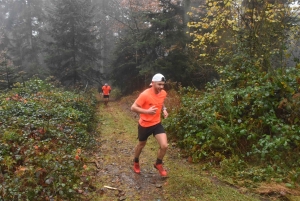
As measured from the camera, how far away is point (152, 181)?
561cm

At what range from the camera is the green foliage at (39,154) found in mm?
4285

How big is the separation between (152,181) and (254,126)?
299 cm

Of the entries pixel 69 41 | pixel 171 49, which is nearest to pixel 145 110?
pixel 171 49

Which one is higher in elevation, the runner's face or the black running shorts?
the runner's face

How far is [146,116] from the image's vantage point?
18.2 feet

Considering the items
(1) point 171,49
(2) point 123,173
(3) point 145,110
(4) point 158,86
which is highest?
(1) point 171,49

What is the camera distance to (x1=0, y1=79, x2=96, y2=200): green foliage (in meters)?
4.29

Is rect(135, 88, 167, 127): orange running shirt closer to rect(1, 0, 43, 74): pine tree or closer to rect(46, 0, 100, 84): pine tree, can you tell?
rect(46, 0, 100, 84): pine tree

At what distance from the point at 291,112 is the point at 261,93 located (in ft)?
2.98

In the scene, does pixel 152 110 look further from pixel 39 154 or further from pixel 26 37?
pixel 26 37

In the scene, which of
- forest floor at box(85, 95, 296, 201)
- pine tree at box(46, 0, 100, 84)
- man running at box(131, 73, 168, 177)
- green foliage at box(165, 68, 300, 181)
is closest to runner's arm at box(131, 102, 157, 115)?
man running at box(131, 73, 168, 177)

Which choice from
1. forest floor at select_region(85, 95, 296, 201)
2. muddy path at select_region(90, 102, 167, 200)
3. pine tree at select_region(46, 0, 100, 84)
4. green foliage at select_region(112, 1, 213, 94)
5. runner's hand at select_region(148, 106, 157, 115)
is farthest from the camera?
pine tree at select_region(46, 0, 100, 84)

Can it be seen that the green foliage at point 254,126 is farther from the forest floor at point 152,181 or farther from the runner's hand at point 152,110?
the runner's hand at point 152,110

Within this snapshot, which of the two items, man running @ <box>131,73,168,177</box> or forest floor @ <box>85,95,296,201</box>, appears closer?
forest floor @ <box>85,95,296,201</box>
